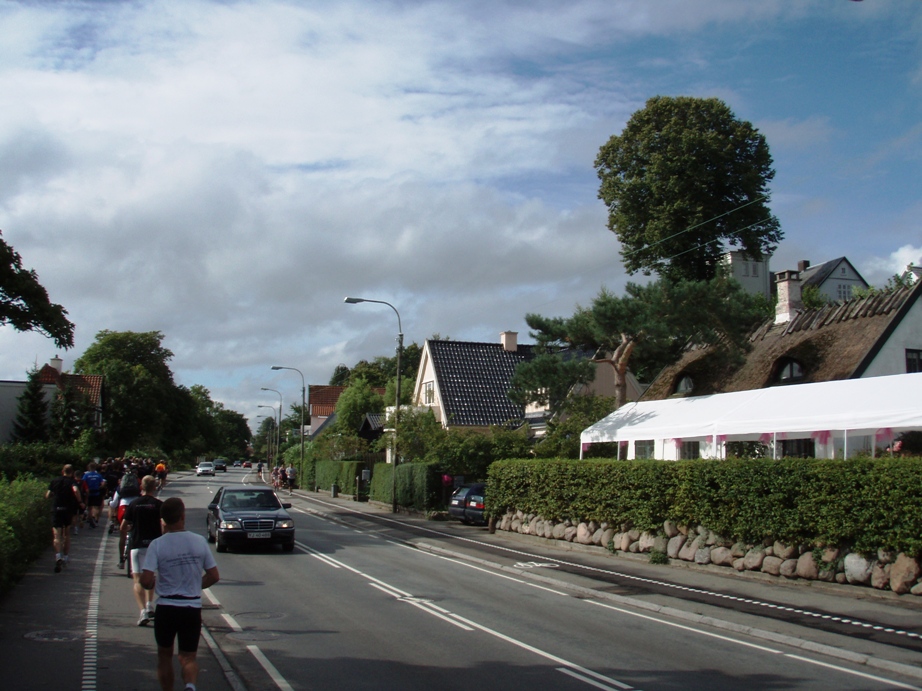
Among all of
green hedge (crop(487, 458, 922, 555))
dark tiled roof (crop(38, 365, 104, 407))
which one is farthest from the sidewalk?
dark tiled roof (crop(38, 365, 104, 407))

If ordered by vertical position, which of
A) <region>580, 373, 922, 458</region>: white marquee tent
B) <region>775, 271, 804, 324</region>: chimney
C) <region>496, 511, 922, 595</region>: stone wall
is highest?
<region>775, 271, 804, 324</region>: chimney

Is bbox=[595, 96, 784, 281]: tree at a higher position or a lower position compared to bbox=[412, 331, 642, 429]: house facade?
higher

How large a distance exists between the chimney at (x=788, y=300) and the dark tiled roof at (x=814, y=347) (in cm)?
48

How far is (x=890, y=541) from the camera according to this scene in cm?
1332

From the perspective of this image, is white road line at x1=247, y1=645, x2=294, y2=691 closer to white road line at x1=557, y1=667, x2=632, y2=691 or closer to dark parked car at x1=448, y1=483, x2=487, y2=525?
white road line at x1=557, y1=667, x2=632, y2=691

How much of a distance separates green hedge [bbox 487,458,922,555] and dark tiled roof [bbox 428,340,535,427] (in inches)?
817

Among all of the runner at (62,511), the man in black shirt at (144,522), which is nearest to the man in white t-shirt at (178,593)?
the man in black shirt at (144,522)

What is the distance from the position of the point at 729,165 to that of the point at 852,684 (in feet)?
118

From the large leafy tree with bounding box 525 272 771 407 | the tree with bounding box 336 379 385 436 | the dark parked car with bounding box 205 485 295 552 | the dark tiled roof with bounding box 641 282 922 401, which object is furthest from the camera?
the tree with bounding box 336 379 385 436

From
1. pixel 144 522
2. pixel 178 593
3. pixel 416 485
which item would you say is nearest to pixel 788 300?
pixel 416 485

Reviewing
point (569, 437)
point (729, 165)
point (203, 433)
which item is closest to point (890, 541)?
point (569, 437)

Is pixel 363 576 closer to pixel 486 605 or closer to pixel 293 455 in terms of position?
pixel 486 605

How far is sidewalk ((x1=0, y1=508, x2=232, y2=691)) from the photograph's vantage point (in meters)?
7.84

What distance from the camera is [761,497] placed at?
52.1 feet
